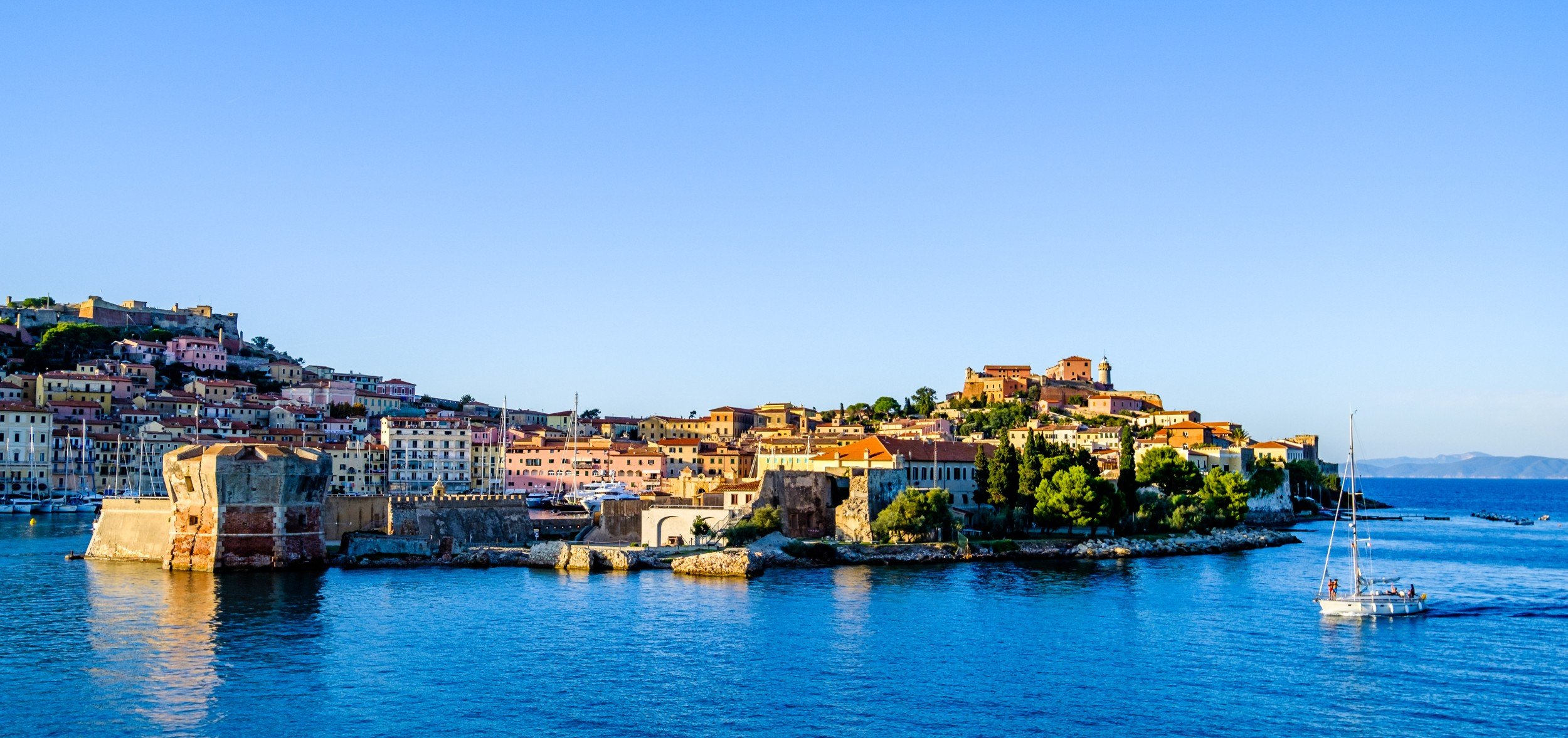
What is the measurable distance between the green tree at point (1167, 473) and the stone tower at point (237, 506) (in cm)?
4324

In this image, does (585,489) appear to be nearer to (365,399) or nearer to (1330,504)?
(365,399)

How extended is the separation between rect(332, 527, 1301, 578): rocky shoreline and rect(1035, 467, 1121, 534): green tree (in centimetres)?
219

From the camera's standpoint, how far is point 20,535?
203ft

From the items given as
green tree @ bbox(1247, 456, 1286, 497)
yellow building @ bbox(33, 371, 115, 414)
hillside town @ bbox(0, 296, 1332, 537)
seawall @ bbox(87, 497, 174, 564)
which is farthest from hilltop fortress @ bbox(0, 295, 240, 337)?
green tree @ bbox(1247, 456, 1286, 497)

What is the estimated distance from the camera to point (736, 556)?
150 feet

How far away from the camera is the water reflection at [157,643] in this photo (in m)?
24.6

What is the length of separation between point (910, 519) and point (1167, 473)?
24.5m

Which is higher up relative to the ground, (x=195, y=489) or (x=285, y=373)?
(x=285, y=373)

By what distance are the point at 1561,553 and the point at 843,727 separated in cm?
5292

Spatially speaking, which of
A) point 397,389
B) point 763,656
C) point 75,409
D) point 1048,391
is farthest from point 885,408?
point 763,656

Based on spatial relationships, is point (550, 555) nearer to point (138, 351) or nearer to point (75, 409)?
point (75, 409)

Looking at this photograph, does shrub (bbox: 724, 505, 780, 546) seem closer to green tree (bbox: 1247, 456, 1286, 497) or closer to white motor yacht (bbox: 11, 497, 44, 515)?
green tree (bbox: 1247, 456, 1286, 497)

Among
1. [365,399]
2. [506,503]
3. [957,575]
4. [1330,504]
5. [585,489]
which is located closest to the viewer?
[957,575]

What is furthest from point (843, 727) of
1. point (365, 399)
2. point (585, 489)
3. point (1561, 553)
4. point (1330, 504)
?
point (365, 399)
